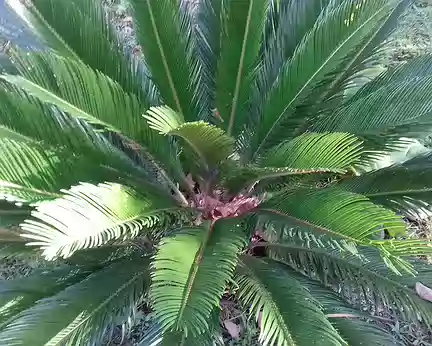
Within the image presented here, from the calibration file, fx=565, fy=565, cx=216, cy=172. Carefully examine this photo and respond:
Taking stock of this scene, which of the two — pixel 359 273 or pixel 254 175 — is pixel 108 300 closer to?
pixel 254 175

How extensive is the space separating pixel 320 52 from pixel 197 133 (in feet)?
1.60

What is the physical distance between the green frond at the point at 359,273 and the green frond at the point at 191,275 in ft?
0.98

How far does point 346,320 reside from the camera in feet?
5.68

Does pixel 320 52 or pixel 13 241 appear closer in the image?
pixel 320 52

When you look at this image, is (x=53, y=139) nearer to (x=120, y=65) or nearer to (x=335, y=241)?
(x=120, y=65)

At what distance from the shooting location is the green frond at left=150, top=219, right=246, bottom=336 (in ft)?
4.30

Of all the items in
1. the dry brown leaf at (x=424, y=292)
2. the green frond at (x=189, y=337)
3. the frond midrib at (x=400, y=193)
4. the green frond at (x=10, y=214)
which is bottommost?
the green frond at (x=189, y=337)

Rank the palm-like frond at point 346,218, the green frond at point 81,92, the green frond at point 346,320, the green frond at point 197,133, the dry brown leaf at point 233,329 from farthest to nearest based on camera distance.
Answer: the dry brown leaf at point 233,329
the green frond at point 346,320
the green frond at point 81,92
the green frond at point 197,133
the palm-like frond at point 346,218

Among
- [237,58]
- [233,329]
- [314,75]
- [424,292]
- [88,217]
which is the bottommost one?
[88,217]

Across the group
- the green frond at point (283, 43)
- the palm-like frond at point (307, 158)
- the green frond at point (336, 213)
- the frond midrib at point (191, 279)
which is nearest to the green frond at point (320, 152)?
the palm-like frond at point (307, 158)

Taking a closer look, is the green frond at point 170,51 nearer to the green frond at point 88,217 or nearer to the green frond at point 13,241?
the green frond at point 88,217

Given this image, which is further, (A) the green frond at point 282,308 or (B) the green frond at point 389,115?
(B) the green frond at point 389,115

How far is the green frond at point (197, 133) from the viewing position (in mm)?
1329

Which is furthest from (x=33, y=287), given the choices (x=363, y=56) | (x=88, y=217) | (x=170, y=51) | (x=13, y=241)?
(x=363, y=56)
